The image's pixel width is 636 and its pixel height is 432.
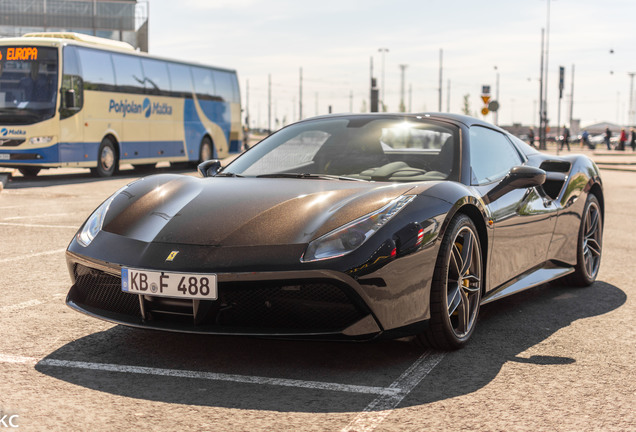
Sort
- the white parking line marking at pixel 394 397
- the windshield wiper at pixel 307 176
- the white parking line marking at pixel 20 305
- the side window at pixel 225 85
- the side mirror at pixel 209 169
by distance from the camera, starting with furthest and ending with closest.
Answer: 1. the side window at pixel 225 85
2. the side mirror at pixel 209 169
3. the white parking line marking at pixel 20 305
4. the windshield wiper at pixel 307 176
5. the white parking line marking at pixel 394 397

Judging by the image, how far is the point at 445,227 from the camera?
13.6 feet

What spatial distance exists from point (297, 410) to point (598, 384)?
1375mm

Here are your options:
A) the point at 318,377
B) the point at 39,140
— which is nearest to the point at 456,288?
the point at 318,377

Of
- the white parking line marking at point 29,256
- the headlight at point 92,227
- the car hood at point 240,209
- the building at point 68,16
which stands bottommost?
the white parking line marking at point 29,256

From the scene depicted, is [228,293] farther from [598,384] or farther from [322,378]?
Answer: [598,384]

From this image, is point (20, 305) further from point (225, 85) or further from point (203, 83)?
point (225, 85)

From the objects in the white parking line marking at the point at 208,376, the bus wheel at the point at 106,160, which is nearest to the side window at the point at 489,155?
the white parking line marking at the point at 208,376

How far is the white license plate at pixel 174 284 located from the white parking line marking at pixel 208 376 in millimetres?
361

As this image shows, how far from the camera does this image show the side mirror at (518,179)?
4988mm

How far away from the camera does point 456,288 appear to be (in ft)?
14.3

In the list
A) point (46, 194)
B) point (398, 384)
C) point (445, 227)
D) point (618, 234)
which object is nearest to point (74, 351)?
point (398, 384)

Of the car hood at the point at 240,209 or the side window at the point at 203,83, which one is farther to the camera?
the side window at the point at 203,83

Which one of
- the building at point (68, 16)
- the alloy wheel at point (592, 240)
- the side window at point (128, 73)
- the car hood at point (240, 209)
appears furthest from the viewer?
the building at point (68, 16)

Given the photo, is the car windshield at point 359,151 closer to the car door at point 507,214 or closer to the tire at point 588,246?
the car door at point 507,214
